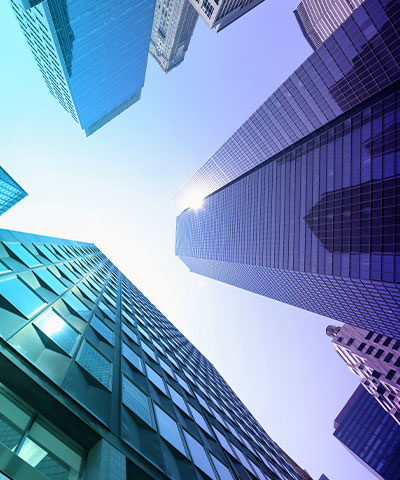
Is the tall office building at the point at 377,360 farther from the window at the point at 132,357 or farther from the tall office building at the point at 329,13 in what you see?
the tall office building at the point at 329,13

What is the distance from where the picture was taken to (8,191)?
134 metres

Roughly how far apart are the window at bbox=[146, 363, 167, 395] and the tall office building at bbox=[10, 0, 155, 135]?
105 metres

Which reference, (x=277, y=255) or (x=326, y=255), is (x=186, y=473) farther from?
(x=277, y=255)

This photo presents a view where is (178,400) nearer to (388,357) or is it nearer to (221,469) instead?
(221,469)

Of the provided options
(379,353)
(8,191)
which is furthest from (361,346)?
(8,191)

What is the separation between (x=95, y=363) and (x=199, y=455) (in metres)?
5.27

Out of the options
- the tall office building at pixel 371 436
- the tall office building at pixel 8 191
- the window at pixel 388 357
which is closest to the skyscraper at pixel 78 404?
the window at pixel 388 357

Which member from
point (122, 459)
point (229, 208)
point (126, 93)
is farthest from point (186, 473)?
point (126, 93)

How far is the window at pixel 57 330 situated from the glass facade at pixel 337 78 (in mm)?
81308

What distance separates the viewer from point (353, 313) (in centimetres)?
6956

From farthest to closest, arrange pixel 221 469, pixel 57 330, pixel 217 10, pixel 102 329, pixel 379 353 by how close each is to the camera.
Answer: pixel 217 10
pixel 379 353
pixel 102 329
pixel 221 469
pixel 57 330

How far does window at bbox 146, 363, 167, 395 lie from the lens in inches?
491

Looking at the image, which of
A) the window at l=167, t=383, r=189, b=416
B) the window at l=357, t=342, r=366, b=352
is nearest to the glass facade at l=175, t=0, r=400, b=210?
the window at l=357, t=342, r=366, b=352

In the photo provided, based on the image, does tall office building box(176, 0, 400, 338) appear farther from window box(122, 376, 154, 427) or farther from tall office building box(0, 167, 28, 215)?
tall office building box(0, 167, 28, 215)
